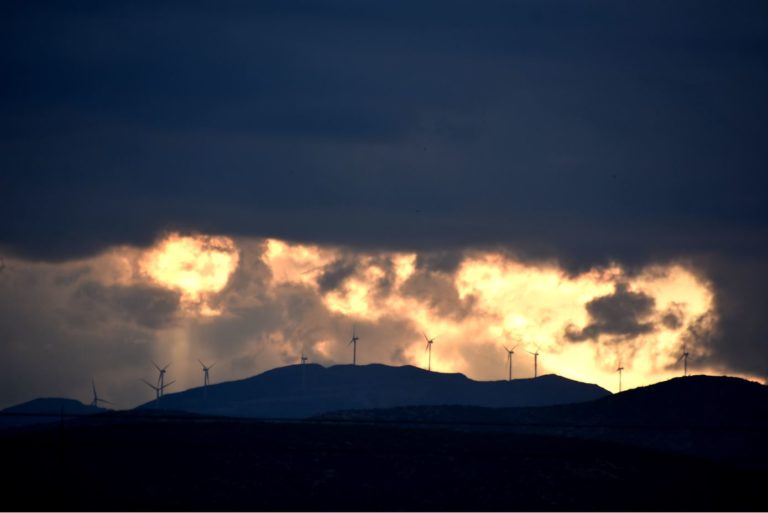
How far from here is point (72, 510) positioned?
194 m

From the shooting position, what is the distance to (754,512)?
636 ft

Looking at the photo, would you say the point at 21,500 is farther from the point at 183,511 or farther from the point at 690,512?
the point at 690,512

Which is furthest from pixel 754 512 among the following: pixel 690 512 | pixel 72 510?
pixel 72 510

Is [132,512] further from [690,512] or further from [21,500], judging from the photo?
[690,512]

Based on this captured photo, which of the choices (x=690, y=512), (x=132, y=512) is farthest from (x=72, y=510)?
(x=690, y=512)

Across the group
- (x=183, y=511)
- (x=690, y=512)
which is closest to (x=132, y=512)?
(x=183, y=511)

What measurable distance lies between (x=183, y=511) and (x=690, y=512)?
79.8m

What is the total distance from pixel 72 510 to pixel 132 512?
356 inches

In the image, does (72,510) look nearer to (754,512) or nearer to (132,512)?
(132,512)

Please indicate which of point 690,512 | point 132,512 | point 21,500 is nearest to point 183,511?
point 132,512

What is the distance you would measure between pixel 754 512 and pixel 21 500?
113264 millimetres

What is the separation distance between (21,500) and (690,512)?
343ft

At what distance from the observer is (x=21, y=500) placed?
196625 mm

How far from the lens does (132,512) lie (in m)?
196
